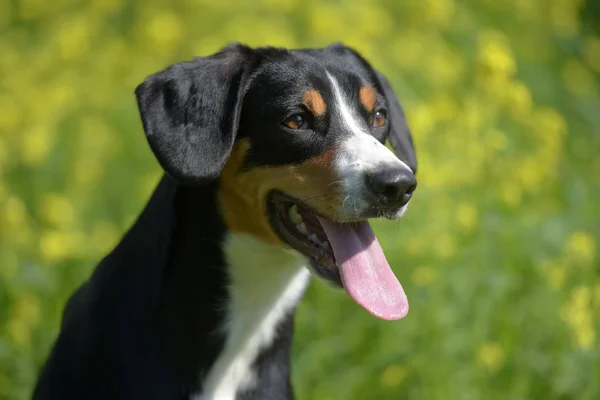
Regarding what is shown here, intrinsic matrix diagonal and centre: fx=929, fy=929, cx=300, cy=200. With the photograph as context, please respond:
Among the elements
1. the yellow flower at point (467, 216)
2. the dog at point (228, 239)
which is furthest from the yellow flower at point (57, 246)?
the yellow flower at point (467, 216)

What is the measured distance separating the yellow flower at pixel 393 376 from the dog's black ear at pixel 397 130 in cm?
93

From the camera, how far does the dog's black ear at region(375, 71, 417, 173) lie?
3.51 metres

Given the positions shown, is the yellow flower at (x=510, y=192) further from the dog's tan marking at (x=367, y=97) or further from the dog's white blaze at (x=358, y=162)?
the dog's white blaze at (x=358, y=162)

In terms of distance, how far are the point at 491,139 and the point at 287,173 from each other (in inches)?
65.9

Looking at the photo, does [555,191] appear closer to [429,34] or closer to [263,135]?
[429,34]

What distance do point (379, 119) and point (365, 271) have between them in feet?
1.98

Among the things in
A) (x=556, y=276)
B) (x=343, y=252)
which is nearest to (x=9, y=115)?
(x=343, y=252)

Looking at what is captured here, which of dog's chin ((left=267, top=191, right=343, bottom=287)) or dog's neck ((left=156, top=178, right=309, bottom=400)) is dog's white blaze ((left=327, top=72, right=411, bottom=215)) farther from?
dog's neck ((left=156, top=178, right=309, bottom=400))

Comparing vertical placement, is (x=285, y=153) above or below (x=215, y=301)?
above

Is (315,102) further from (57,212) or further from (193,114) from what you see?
(57,212)

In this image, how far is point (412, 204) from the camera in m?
4.72

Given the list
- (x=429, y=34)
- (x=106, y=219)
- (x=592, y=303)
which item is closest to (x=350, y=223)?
(x=592, y=303)

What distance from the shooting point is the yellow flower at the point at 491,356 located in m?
3.88

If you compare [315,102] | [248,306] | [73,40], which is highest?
[315,102]
